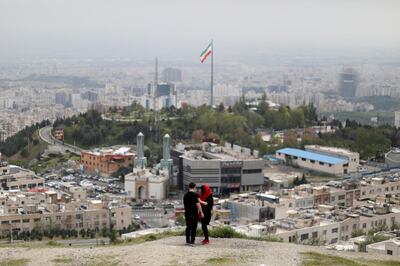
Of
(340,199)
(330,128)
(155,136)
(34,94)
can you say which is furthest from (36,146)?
(34,94)

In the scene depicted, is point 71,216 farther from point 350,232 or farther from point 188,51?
point 188,51

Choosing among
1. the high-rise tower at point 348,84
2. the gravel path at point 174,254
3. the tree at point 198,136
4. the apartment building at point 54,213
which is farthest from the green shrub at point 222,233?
the high-rise tower at point 348,84

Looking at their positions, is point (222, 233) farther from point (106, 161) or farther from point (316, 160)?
point (316, 160)

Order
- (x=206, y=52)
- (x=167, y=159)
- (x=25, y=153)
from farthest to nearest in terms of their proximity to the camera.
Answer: (x=206, y=52) < (x=25, y=153) < (x=167, y=159)

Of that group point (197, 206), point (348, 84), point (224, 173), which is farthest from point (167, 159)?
point (348, 84)

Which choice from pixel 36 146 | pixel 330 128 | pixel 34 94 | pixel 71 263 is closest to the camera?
pixel 71 263

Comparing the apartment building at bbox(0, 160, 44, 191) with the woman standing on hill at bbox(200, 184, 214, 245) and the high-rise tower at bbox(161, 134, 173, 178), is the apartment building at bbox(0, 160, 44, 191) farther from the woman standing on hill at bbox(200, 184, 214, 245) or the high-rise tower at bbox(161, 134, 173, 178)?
the woman standing on hill at bbox(200, 184, 214, 245)

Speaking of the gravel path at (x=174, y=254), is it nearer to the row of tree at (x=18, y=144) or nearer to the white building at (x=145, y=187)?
the white building at (x=145, y=187)

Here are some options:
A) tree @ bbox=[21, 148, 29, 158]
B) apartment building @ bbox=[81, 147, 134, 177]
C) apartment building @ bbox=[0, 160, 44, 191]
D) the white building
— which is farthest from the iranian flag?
apartment building @ bbox=[0, 160, 44, 191]
